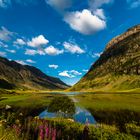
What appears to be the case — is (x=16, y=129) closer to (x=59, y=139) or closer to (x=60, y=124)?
(x=59, y=139)

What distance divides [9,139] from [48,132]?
2.01 metres

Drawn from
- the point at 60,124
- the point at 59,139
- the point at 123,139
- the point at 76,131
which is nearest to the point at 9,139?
the point at 59,139

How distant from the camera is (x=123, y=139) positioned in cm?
2659

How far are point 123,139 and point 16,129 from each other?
581 inches

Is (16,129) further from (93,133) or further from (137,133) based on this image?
(137,133)

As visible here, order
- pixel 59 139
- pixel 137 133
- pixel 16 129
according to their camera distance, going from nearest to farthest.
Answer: pixel 16 129
pixel 59 139
pixel 137 133

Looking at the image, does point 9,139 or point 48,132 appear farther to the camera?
point 48,132

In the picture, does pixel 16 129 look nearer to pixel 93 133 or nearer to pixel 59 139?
pixel 59 139

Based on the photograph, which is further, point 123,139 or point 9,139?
point 123,139

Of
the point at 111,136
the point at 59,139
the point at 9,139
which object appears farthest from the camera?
the point at 111,136

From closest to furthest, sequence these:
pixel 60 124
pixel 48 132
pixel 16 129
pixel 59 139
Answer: pixel 48 132 < pixel 16 129 < pixel 59 139 < pixel 60 124

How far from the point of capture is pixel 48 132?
44.2ft

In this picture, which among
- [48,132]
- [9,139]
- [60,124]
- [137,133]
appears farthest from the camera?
[60,124]

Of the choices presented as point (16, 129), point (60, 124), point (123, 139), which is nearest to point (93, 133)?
point (123, 139)
